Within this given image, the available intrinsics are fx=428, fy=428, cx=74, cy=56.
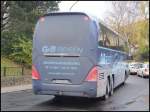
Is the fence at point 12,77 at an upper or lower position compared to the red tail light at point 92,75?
lower

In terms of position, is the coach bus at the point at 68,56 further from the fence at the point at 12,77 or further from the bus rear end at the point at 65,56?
the fence at the point at 12,77

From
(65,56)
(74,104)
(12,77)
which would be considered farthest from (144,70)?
(65,56)

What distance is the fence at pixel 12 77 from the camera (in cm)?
2484

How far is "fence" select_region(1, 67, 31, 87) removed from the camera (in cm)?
2484

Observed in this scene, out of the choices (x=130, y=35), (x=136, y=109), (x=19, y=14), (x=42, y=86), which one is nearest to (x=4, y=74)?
(x=19, y=14)

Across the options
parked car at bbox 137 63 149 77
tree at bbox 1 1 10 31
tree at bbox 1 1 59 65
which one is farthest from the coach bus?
parked car at bbox 137 63 149 77

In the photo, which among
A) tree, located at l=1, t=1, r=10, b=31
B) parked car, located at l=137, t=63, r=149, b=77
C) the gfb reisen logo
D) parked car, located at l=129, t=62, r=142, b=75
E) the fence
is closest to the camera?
the gfb reisen logo

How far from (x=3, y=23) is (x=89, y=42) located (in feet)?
73.2

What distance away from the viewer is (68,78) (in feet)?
47.8

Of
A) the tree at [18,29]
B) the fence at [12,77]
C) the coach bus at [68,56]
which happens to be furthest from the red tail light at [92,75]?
the tree at [18,29]

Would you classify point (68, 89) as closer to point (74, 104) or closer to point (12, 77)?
point (74, 104)

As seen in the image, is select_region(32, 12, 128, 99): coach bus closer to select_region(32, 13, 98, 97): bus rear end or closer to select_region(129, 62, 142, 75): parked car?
select_region(32, 13, 98, 97): bus rear end

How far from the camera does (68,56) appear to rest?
1456cm

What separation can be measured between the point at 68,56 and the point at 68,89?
1120 mm
